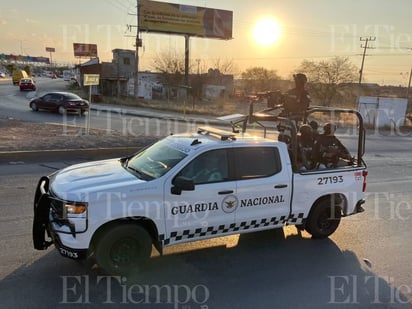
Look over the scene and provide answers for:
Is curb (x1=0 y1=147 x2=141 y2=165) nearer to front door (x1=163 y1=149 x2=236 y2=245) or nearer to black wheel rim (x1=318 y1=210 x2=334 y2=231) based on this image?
front door (x1=163 y1=149 x2=236 y2=245)

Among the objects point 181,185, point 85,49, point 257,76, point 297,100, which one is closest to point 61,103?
point 297,100

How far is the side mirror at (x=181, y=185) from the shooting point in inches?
176

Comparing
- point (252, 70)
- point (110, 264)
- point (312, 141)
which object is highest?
point (252, 70)

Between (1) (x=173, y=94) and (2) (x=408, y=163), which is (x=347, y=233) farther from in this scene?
(1) (x=173, y=94)

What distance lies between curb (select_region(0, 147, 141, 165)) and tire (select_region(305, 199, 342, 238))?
792 centimetres

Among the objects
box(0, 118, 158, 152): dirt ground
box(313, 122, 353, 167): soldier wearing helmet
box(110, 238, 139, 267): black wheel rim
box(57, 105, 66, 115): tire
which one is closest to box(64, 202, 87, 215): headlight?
box(110, 238, 139, 267): black wheel rim

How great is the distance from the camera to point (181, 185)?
450cm

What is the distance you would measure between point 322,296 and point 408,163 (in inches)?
480

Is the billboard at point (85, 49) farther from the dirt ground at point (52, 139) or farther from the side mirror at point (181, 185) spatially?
the side mirror at point (181, 185)

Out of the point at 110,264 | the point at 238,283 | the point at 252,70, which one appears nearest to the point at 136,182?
the point at 110,264

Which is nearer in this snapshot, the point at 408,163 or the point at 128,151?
the point at 128,151

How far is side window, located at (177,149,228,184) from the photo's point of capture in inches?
190

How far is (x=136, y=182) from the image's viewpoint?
15.0 ft

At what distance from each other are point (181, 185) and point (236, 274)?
139cm
